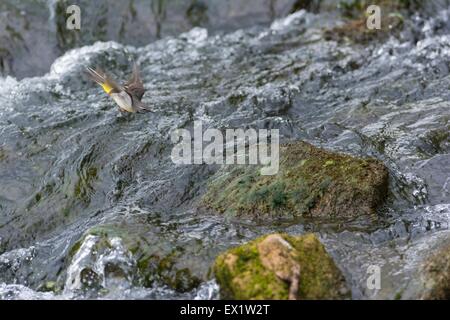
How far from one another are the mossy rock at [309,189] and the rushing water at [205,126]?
0.50ft

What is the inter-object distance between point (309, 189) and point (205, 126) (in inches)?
82.9

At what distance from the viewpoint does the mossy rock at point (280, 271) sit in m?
4.15

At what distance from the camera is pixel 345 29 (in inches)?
379

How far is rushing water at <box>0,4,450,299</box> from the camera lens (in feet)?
16.5

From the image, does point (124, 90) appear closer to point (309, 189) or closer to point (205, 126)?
point (205, 126)

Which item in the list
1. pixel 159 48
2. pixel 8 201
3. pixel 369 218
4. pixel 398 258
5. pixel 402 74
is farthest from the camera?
pixel 159 48

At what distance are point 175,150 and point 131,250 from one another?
1959 millimetres

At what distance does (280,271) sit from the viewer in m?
4.18

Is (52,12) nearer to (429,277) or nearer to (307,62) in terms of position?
(307,62)

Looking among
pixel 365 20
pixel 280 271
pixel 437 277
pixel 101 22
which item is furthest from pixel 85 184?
pixel 365 20

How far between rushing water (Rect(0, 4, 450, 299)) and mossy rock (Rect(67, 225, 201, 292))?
0.05 meters

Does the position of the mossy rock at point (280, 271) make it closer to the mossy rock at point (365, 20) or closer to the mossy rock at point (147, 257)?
the mossy rock at point (147, 257)

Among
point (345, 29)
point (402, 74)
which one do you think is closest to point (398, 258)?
point (402, 74)

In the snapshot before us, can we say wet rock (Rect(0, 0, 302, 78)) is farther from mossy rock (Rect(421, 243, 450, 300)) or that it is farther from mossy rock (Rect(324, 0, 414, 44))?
mossy rock (Rect(421, 243, 450, 300))
